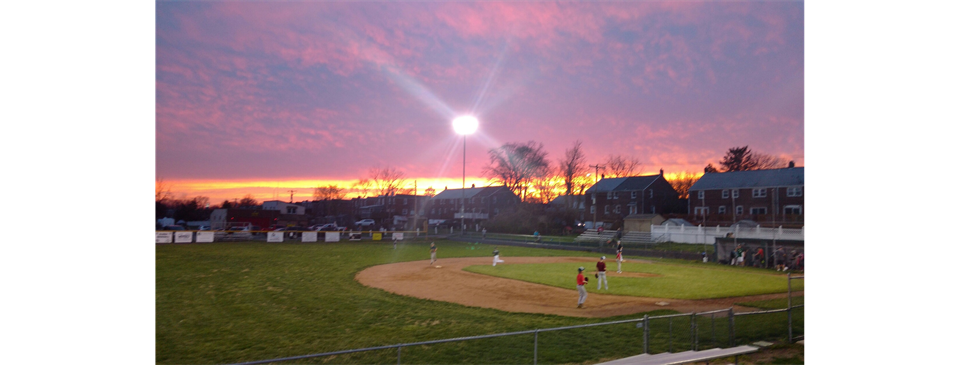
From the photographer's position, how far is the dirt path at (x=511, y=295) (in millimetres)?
20078

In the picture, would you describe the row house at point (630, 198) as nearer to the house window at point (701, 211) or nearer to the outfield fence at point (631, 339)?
the house window at point (701, 211)

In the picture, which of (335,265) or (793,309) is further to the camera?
(335,265)

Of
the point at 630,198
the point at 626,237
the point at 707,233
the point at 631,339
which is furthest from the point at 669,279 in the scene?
the point at 630,198

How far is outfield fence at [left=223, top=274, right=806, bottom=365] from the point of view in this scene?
42.0 feet

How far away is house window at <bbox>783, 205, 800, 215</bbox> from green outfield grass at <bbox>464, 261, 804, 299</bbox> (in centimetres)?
1510

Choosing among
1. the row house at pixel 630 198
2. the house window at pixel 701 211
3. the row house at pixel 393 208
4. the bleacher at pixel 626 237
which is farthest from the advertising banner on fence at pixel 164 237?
the house window at pixel 701 211

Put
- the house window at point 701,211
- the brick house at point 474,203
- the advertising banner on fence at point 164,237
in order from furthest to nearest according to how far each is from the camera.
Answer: the brick house at point 474,203 < the house window at point 701,211 < the advertising banner on fence at point 164,237

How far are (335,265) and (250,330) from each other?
19486 millimetres

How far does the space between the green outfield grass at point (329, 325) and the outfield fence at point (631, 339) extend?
0.06 metres

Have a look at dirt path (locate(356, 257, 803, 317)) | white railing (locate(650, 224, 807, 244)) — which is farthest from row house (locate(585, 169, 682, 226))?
dirt path (locate(356, 257, 803, 317))

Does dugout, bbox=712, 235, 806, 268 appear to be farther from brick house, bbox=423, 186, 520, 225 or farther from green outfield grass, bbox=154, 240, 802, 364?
brick house, bbox=423, 186, 520, 225
